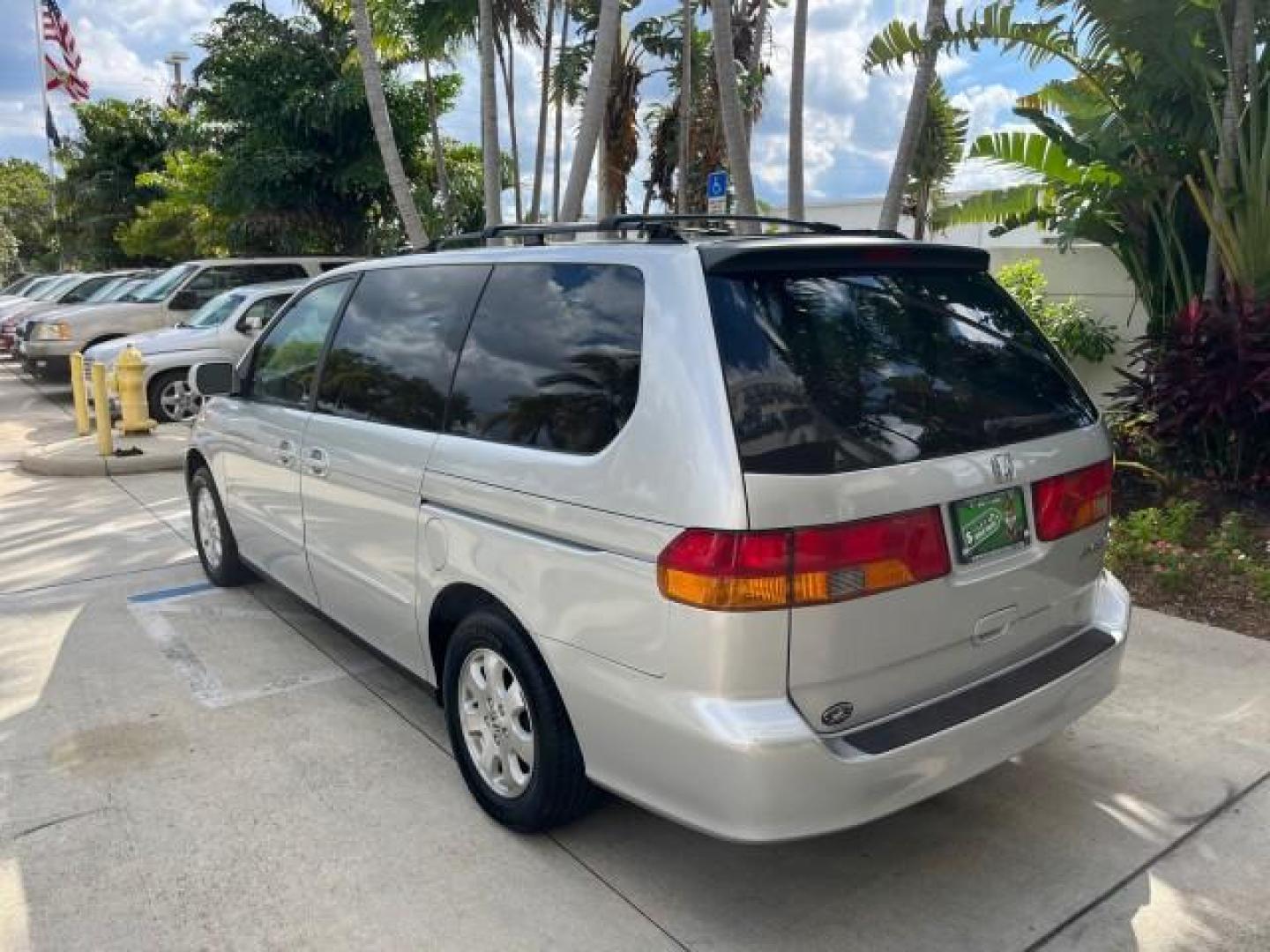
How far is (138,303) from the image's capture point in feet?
47.6

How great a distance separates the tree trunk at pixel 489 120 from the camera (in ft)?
34.9

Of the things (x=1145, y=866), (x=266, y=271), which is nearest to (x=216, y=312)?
(x=266, y=271)

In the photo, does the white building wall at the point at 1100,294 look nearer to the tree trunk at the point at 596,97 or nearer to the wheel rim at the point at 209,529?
the tree trunk at the point at 596,97

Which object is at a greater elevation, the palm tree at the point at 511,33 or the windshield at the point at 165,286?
the palm tree at the point at 511,33

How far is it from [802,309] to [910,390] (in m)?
0.37

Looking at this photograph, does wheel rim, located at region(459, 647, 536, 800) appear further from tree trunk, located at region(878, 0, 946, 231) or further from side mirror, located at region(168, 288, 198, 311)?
side mirror, located at region(168, 288, 198, 311)

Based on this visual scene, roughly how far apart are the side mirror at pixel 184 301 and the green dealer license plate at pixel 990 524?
544 inches

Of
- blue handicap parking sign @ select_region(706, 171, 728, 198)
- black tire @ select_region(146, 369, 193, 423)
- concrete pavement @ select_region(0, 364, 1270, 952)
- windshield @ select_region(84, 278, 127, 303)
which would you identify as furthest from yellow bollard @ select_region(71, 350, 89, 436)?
blue handicap parking sign @ select_region(706, 171, 728, 198)

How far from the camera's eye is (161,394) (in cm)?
1137

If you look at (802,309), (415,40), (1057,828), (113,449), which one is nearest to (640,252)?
(802,309)

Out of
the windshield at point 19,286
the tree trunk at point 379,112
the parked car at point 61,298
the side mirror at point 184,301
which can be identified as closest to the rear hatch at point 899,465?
the tree trunk at point 379,112

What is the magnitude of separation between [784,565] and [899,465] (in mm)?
430

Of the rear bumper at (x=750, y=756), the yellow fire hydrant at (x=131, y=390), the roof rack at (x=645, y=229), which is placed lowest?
the rear bumper at (x=750, y=756)

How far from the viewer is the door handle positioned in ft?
13.0
